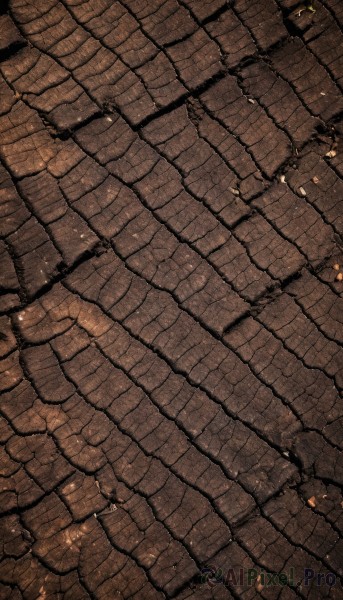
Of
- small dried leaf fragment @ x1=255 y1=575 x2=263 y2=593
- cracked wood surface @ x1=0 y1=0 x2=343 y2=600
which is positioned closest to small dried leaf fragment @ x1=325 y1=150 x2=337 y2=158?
cracked wood surface @ x1=0 y1=0 x2=343 y2=600

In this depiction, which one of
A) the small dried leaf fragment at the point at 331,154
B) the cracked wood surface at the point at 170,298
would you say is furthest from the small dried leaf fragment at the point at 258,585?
the small dried leaf fragment at the point at 331,154

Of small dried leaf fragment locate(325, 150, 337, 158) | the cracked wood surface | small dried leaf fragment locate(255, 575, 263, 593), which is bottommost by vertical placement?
small dried leaf fragment locate(255, 575, 263, 593)

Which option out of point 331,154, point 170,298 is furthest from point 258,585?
point 331,154

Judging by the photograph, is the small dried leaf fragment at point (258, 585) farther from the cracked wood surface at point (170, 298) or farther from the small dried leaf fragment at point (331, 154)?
the small dried leaf fragment at point (331, 154)

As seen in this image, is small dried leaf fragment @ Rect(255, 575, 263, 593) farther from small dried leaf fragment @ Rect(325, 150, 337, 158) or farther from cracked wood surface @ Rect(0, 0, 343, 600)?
small dried leaf fragment @ Rect(325, 150, 337, 158)

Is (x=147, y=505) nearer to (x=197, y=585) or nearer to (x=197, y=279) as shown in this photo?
(x=197, y=585)

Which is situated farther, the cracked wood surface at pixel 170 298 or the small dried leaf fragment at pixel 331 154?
the small dried leaf fragment at pixel 331 154

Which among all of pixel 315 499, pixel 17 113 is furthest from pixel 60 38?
pixel 315 499

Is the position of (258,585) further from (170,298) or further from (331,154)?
→ (331,154)
